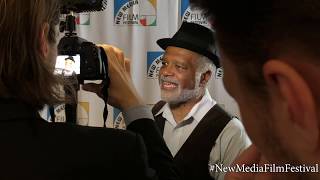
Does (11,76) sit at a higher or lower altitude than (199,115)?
higher

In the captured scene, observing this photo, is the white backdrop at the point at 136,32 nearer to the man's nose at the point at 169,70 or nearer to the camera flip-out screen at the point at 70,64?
the man's nose at the point at 169,70

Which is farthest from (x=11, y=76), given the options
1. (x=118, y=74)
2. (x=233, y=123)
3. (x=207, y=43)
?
(x=207, y=43)

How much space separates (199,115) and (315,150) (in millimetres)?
1354

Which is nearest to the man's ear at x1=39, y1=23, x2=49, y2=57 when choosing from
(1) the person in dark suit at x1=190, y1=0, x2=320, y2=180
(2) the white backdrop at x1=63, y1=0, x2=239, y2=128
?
(1) the person in dark suit at x1=190, y1=0, x2=320, y2=180

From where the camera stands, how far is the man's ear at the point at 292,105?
297 mm

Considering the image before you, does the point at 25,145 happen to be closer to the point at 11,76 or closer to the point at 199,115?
the point at 11,76

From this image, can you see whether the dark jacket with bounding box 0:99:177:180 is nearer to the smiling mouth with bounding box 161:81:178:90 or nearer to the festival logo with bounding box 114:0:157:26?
the smiling mouth with bounding box 161:81:178:90

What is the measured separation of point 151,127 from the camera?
771 millimetres

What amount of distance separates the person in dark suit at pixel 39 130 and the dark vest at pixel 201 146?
0.79 meters

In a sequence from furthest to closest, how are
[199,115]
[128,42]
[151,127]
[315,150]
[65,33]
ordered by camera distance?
[128,42]
[199,115]
[65,33]
[151,127]
[315,150]

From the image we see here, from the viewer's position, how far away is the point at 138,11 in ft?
7.32

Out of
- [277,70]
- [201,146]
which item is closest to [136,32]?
[201,146]

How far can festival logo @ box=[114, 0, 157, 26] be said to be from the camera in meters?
2.22

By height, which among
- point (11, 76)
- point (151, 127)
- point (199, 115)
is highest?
point (11, 76)
